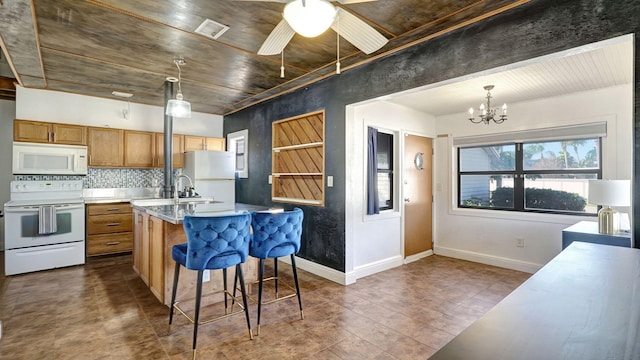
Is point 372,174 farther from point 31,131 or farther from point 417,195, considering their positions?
point 31,131

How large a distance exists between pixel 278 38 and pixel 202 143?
4278 mm

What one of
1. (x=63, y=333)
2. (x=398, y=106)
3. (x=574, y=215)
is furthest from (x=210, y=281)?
(x=574, y=215)

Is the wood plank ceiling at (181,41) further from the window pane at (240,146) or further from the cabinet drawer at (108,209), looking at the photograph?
the cabinet drawer at (108,209)

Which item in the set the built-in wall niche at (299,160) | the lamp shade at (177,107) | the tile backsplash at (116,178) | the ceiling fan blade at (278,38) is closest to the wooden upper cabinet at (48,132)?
the tile backsplash at (116,178)

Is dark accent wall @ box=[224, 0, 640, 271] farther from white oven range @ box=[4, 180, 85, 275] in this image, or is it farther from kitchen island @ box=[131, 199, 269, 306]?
white oven range @ box=[4, 180, 85, 275]

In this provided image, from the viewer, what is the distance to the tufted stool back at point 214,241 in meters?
2.14

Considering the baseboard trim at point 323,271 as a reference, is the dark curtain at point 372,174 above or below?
above

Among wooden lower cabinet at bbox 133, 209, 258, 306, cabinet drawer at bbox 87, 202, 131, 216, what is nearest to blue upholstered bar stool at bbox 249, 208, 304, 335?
wooden lower cabinet at bbox 133, 209, 258, 306

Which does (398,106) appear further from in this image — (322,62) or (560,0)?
(560,0)

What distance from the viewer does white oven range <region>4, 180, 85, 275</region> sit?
386cm

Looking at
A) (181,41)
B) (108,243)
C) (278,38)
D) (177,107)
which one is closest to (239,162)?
(108,243)

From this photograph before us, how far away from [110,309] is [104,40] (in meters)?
2.64

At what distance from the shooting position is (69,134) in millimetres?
4676

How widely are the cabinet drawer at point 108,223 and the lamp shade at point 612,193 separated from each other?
5954 millimetres
